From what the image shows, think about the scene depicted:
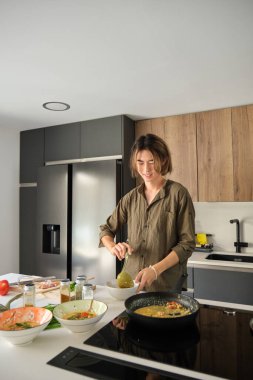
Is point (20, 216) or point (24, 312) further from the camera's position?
point (20, 216)

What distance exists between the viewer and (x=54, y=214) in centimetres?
291

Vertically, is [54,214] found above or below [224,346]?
above

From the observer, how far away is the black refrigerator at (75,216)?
2.62 metres

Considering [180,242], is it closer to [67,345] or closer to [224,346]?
[224,346]

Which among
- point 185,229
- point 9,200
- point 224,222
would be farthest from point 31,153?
point 185,229

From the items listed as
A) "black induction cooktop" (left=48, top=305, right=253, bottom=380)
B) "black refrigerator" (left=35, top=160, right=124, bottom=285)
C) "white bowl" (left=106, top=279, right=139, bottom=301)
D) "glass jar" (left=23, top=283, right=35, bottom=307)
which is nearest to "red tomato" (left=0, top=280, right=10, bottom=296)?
"glass jar" (left=23, top=283, right=35, bottom=307)

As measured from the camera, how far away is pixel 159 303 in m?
1.12

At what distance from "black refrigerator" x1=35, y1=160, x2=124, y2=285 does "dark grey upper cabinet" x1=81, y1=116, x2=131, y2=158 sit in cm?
20

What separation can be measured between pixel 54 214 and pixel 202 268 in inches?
61.8

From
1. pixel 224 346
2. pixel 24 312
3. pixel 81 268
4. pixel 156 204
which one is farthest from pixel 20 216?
pixel 224 346

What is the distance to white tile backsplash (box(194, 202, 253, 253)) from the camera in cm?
278

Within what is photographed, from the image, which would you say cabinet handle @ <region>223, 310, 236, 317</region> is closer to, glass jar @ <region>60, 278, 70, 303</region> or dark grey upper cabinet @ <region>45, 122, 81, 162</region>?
glass jar @ <region>60, 278, 70, 303</region>

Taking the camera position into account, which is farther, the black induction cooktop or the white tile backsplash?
the white tile backsplash

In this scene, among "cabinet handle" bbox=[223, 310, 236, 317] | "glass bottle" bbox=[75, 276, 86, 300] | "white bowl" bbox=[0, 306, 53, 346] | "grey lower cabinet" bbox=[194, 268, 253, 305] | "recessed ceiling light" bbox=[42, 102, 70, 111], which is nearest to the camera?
"white bowl" bbox=[0, 306, 53, 346]
